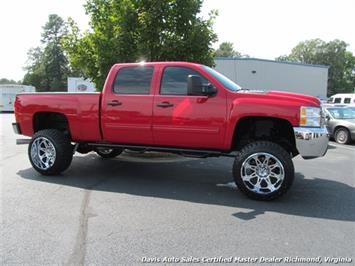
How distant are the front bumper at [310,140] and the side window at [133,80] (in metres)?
2.48

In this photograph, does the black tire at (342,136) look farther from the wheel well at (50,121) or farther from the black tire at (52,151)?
the black tire at (52,151)

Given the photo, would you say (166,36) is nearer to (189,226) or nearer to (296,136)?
(296,136)

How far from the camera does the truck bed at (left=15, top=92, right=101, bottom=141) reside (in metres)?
6.49

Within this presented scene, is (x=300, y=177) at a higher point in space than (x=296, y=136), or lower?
lower

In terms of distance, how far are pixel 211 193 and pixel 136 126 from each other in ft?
5.37

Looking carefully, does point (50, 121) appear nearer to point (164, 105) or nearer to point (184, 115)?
point (164, 105)

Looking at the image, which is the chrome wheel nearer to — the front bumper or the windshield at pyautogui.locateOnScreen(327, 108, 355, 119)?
the windshield at pyautogui.locateOnScreen(327, 108, 355, 119)

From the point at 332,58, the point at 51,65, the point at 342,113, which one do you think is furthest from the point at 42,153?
the point at 332,58

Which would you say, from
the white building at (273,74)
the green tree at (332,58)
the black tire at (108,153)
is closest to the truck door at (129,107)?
the black tire at (108,153)

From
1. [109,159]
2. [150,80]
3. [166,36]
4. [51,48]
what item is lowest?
[109,159]

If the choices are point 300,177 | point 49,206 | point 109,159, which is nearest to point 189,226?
point 49,206

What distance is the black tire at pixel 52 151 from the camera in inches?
265

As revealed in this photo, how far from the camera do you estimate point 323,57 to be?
279ft

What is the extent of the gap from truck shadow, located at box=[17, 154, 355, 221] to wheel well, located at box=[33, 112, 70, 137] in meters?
0.84
